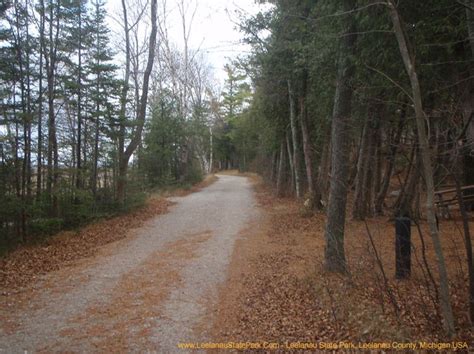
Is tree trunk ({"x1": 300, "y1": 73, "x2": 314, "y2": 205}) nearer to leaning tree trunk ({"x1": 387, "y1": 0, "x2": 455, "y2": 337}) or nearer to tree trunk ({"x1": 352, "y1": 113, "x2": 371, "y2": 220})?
tree trunk ({"x1": 352, "y1": 113, "x2": 371, "y2": 220})

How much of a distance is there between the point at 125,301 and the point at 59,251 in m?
4.37

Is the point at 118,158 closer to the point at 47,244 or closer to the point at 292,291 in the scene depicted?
the point at 47,244

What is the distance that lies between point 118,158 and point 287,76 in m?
7.83

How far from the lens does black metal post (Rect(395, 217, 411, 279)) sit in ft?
16.9

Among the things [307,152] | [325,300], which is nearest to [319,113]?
[307,152]

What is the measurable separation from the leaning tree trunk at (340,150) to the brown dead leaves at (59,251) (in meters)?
5.83

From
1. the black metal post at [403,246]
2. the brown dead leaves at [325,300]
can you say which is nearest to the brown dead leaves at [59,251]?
the brown dead leaves at [325,300]

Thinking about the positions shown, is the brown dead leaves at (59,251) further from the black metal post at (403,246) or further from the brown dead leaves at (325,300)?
the black metal post at (403,246)

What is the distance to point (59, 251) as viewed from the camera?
8.53m

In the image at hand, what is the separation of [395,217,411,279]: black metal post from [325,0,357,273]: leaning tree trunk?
900 millimetres

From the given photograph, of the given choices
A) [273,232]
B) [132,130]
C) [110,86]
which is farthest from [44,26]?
[273,232]

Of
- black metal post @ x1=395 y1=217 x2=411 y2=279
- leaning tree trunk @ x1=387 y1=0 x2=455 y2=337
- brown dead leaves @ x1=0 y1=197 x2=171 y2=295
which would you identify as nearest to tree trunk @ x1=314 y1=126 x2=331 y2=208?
brown dead leaves @ x1=0 y1=197 x2=171 y2=295

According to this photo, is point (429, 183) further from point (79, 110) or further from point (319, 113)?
point (79, 110)

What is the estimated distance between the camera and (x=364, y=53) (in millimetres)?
5797
